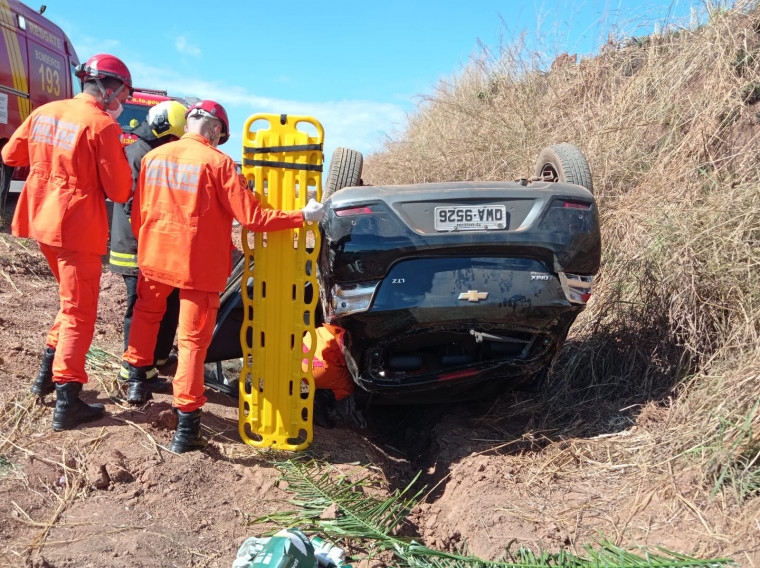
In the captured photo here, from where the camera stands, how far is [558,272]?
309 centimetres

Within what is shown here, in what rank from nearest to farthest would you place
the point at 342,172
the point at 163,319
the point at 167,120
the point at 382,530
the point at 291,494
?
the point at 382,530, the point at 291,494, the point at 342,172, the point at 167,120, the point at 163,319

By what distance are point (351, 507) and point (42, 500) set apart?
1.35 m

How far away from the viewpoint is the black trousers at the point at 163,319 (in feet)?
13.1

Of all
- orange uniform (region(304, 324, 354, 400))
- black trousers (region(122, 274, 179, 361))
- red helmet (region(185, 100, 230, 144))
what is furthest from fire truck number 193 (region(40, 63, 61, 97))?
orange uniform (region(304, 324, 354, 400))

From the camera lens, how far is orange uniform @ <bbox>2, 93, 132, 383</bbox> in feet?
10.8

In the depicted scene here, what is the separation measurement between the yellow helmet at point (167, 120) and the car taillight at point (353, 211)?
1458mm

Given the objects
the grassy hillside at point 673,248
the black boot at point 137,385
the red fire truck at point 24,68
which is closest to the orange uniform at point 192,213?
the black boot at point 137,385

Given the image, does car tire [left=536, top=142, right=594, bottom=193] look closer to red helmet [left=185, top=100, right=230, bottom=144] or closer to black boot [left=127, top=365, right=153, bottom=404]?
red helmet [left=185, top=100, right=230, bottom=144]

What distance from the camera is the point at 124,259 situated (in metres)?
3.96

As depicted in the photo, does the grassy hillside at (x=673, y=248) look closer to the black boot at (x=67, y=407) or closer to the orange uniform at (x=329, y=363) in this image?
the orange uniform at (x=329, y=363)

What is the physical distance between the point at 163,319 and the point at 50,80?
7249 mm

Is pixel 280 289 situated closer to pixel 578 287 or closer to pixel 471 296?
pixel 471 296

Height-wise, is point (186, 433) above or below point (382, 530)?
above

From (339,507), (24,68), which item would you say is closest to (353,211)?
(339,507)
